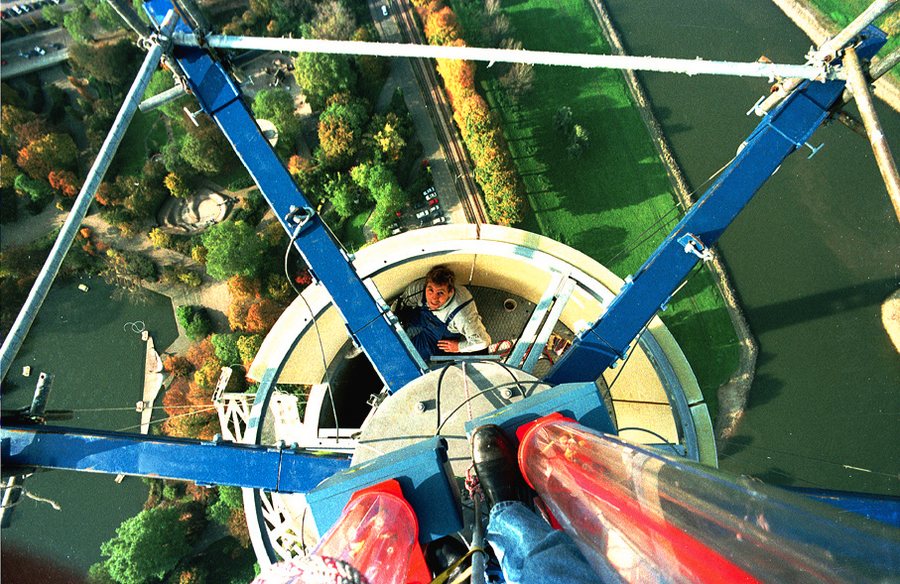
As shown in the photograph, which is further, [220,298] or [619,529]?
[220,298]

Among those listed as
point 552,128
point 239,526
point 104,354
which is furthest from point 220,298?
point 552,128

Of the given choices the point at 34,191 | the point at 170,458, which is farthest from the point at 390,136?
the point at 34,191

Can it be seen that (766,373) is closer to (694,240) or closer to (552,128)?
(552,128)

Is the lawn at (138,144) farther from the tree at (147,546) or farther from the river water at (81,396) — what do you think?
the tree at (147,546)

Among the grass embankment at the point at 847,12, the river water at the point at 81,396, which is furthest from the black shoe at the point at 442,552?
the grass embankment at the point at 847,12

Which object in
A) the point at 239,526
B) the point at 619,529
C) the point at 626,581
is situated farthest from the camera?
the point at 239,526

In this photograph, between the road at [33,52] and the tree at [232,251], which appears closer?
the tree at [232,251]
